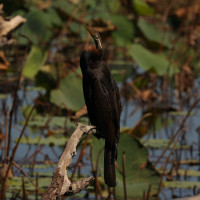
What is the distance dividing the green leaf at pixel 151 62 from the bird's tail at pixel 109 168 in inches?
151

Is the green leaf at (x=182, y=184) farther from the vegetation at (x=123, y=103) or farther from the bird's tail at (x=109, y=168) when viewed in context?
the bird's tail at (x=109, y=168)

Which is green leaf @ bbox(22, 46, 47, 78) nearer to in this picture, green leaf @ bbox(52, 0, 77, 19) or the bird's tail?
green leaf @ bbox(52, 0, 77, 19)

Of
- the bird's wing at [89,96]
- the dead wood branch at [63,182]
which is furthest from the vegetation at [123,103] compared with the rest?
the dead wood branch at [63,182]

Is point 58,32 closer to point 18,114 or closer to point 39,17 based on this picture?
point 39,17

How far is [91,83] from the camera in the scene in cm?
261

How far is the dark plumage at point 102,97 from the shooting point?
2.52m

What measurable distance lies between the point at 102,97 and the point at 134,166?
4.75 ft

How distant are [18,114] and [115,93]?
4.01m

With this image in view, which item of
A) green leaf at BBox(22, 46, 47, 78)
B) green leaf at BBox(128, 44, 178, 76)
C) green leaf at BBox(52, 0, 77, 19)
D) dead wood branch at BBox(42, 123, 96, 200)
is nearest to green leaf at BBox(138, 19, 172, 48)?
green leaf at BBox(128, 44, 178, 76)

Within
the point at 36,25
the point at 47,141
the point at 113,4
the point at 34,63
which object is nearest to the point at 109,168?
the point at 47,141

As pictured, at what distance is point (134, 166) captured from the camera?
13.2ft

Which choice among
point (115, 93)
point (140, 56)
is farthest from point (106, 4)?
point (115, 93)

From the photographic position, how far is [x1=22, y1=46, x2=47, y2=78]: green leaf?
244 inches

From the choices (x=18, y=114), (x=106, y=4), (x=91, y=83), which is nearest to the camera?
(x=91, y=83)
